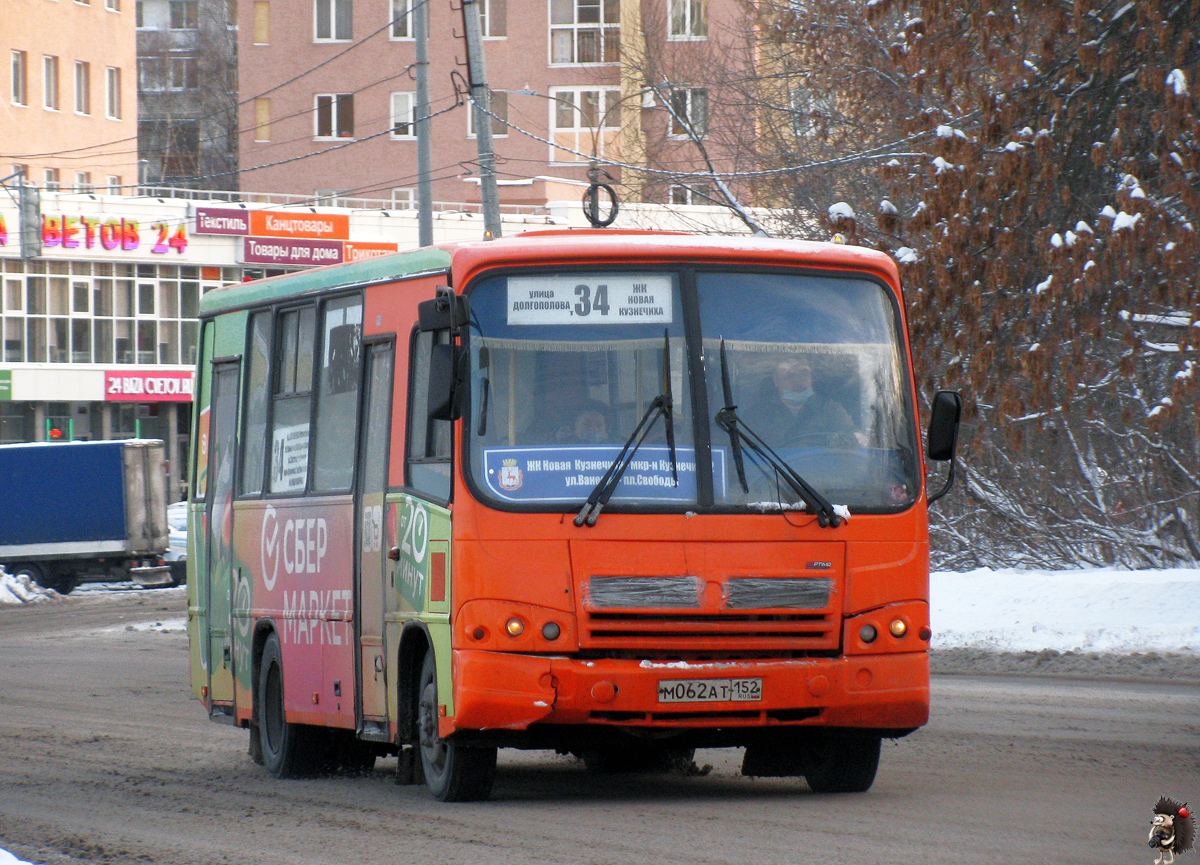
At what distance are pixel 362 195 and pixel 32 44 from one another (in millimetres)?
12732

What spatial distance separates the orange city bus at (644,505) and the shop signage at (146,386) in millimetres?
49475

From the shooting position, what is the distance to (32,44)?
61625 millimetres

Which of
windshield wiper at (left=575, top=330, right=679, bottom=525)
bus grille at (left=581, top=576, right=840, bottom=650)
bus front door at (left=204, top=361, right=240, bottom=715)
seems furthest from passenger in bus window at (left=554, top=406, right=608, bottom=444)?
bus front door at (left=204, top=361, right=240, bottom=715)

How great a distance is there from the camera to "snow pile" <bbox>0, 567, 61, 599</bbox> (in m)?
36.2

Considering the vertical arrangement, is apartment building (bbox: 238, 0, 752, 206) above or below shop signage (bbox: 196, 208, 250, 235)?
above

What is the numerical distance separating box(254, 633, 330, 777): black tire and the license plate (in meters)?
3.43

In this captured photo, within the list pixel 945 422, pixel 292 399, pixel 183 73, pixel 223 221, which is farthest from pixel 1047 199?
pixel 183 73

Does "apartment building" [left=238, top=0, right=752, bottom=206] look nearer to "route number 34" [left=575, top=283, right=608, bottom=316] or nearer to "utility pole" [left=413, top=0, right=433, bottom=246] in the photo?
"utility pole" [left=413, top=0, right=433, bottom=246]

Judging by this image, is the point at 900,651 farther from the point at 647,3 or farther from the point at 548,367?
the point at 647,3

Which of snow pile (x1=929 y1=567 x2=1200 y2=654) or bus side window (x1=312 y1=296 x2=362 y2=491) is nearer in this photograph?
bus side window (x1=312 y1=296 x2=362 y2=491)

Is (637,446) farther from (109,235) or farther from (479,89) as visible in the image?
(109,235)

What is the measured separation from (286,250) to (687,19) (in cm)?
2329

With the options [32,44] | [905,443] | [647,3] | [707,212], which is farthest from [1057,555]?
[32,44]

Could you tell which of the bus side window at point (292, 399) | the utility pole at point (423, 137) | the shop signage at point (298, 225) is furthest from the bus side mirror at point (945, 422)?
the shop signage at point (298, 225)
